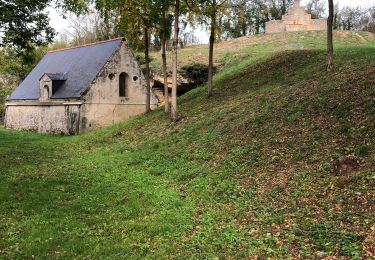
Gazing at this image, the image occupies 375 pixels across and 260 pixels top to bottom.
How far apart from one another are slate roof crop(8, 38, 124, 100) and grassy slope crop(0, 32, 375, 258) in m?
13.7

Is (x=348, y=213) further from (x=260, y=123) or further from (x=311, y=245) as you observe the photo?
(x=260, y=123)

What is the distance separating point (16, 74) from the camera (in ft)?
194

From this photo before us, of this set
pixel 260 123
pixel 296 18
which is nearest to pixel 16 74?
pixel 296 18

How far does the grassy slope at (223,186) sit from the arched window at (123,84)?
1491 cm

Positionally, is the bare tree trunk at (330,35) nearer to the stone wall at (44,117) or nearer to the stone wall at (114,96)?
the stone wall at (114,96)

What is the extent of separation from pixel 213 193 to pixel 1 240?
5666 mm

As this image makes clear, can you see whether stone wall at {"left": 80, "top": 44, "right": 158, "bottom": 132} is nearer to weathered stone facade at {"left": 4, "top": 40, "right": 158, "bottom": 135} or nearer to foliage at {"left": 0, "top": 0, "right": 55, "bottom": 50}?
weathered stone facade at {"left": 4, "top": 40, "right": 158, "bottom": 135}

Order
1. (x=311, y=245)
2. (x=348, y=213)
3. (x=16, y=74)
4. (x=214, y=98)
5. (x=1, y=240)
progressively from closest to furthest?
(x=311, y=245) → (x=348, y=213) → (x=1, y=240) → (x=214, y=98) → (x=16, y=74)

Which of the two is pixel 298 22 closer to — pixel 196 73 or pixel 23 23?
pixel 196 73

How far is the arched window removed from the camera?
35719mm

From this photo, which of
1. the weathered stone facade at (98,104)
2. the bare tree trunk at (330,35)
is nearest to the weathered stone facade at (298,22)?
the weathered stone facade at (98,104)

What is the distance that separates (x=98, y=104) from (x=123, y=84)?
3627 mm

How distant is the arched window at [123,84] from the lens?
3572cm

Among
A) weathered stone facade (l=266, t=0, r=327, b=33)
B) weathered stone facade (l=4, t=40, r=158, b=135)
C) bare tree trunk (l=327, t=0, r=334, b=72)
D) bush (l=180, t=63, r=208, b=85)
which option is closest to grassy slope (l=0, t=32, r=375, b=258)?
bare tree trunk (l=327, t=0, r=334, b=72)
